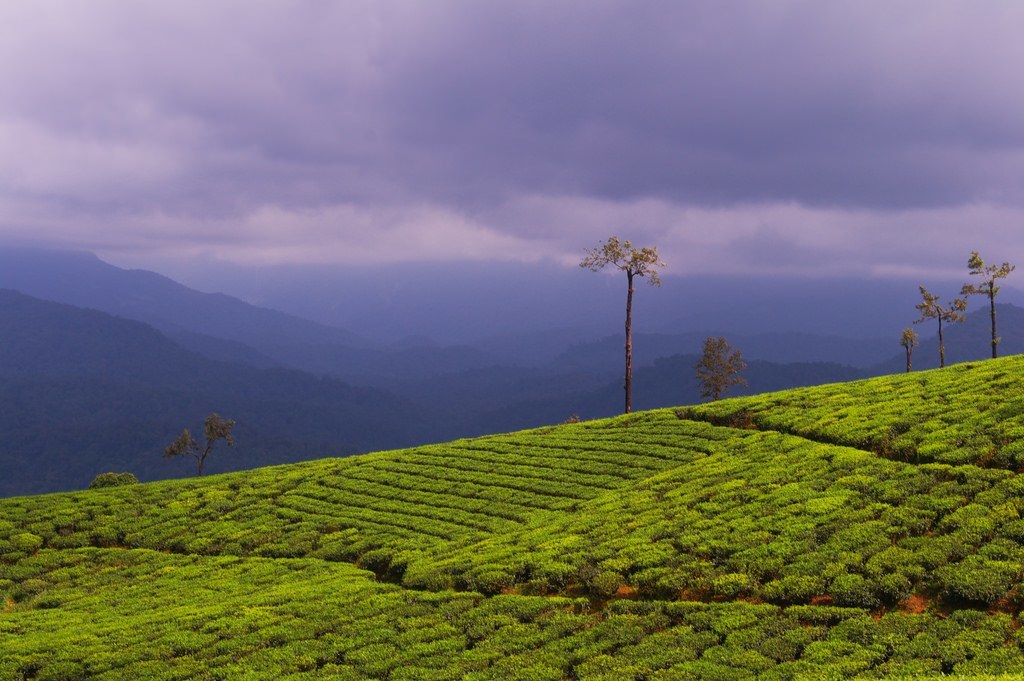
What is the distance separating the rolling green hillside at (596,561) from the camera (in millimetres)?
20859

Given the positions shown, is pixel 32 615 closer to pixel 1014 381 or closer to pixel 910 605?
pixel 910 605

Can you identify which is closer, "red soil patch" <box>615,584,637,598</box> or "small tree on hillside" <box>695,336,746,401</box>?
"red soil patch" <box>615,584,637,598</box>

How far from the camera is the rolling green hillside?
20.9 metres

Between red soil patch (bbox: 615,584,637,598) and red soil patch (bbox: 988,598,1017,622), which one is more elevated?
red soil patch (bbox: 988,598,1017,622)

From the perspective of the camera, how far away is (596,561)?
2825 cm

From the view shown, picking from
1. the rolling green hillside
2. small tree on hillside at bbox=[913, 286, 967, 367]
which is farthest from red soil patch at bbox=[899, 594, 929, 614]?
small tree on hillside at bbox=[913, 286, 967, 367]

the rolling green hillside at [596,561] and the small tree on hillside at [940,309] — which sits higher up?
the small tree on hillside at [940,309]

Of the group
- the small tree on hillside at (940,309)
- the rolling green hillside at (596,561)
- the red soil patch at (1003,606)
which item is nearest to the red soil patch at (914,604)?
the rolling green hillside at (596,561)

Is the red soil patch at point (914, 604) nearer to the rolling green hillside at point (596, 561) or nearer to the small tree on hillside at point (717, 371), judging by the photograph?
the rolling green hillside at point (596, 561)

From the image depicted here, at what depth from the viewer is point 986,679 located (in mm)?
16047

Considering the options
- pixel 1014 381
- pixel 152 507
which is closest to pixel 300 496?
pixel 152 507

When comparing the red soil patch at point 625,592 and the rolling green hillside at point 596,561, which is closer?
the rolling green hillside at point 596,561

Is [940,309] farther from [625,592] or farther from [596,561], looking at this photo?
[625,592]

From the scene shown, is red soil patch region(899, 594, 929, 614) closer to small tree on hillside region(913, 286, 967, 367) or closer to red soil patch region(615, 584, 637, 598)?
red soil patch region(615, 584, 637, 598)
